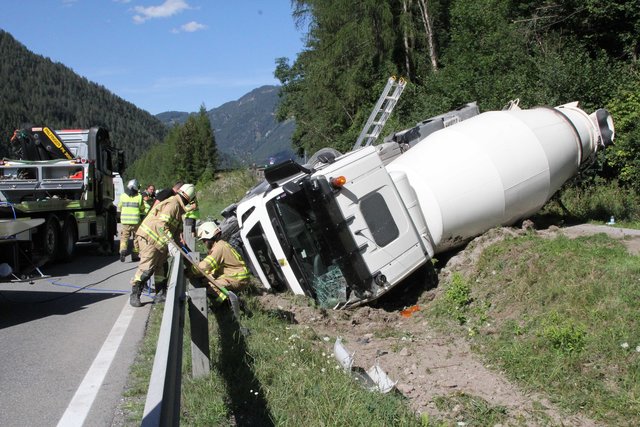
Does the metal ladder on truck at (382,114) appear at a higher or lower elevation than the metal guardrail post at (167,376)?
higher

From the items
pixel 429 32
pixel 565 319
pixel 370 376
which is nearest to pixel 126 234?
pixel 370 376

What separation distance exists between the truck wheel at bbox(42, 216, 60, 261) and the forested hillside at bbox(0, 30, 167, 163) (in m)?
137

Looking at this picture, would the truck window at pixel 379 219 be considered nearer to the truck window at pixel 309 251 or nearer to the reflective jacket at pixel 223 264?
the truck window at pixel 309 251

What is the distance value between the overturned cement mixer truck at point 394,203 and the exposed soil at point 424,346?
0.33 meters

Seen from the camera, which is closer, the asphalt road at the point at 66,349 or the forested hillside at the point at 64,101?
the asphalt road at the point at 66,349

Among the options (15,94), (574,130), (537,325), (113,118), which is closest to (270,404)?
(537,325)

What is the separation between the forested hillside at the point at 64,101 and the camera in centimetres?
15091

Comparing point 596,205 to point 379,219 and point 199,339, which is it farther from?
point 199,339

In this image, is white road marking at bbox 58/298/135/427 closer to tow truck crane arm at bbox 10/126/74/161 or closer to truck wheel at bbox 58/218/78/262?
truck wheel at bbox 58/218/78/262

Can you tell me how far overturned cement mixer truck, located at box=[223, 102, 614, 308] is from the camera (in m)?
8.06

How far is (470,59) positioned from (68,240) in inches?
596

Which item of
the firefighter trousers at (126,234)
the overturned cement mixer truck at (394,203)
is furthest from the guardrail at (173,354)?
the firefighter trousers at (126,234)

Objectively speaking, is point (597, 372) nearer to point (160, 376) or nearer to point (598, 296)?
point (598, 296)

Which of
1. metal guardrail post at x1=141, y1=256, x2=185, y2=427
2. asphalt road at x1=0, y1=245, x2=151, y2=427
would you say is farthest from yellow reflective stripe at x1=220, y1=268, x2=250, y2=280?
metal guardrail post at x1=141, y1=256, x2=185, y2=427
